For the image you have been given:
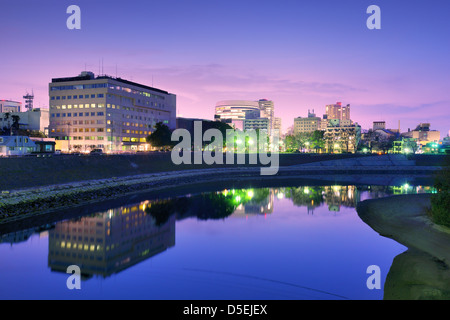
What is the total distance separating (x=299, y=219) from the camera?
149 ft

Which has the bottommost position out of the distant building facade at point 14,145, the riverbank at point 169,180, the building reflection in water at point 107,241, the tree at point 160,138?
the building reflection in water at point 107,241

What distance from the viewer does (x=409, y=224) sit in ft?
123

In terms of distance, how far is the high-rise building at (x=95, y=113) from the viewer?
137 metres

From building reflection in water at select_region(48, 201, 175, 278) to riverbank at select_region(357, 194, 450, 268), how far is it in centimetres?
2321

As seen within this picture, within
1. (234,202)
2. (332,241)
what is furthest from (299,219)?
(234,202)

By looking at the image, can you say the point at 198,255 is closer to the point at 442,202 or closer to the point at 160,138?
the point at 442,202

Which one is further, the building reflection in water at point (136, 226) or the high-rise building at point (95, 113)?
the high-rise building at point (95, 113)

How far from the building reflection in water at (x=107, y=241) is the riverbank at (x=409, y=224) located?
23211 millimetres

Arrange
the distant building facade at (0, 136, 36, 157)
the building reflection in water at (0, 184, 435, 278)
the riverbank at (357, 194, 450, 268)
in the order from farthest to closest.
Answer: the distant building facade at (0, 136, 36, 157)
the riverbank at (357, 194, 450, 268)
the building reflection in water at (0, 184, 435, 278)

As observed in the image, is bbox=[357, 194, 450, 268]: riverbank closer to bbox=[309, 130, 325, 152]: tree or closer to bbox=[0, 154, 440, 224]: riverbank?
bbox=[0, 154, 440, 224]: riverbank

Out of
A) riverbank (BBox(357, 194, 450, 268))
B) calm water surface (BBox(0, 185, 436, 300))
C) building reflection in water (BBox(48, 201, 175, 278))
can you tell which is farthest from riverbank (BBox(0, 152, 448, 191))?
building reflection in water (BBox(48, 201, 175, 278))

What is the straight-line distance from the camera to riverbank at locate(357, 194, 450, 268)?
29333mm

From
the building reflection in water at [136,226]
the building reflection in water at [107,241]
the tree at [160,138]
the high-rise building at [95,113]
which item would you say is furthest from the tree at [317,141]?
the building reflection in water at [107,241]

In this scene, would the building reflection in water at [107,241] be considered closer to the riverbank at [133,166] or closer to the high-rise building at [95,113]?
the riverbank at [133,166]
